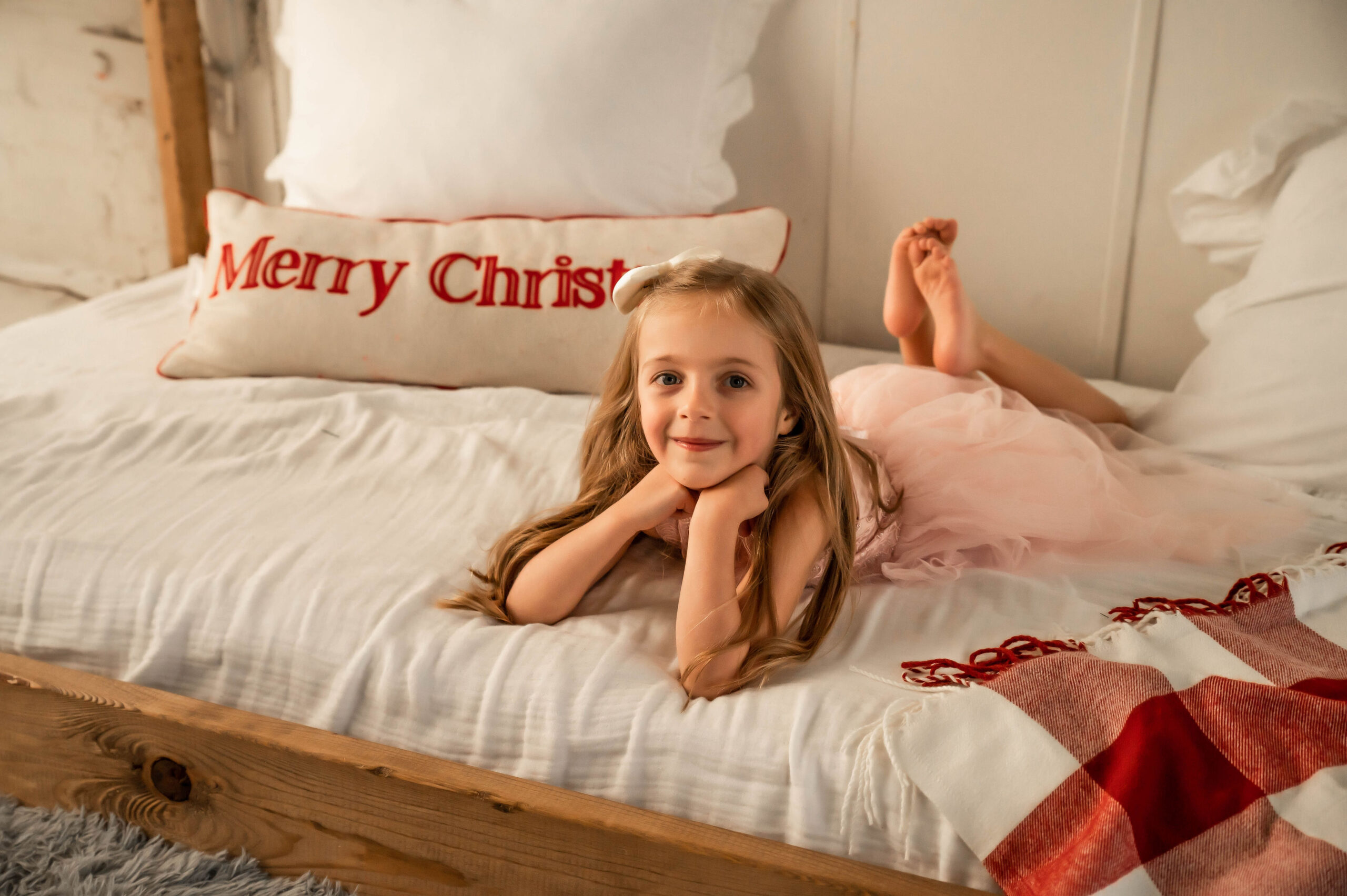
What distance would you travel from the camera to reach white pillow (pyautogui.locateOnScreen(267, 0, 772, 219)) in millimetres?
1468

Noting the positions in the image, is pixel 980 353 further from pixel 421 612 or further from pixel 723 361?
pixel 421 612

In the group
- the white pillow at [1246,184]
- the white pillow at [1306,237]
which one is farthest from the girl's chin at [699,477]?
the white pillow at [1246,184]

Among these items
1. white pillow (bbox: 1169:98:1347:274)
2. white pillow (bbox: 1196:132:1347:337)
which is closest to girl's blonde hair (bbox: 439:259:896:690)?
white pillow (bbox: 1196:132:1347:337)

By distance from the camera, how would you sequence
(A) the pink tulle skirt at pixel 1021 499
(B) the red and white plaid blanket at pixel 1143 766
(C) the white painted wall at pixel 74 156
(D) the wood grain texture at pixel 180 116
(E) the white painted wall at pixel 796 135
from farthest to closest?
1. (C) the white painted wall at pixel 74 156
2. (D) the wood grain texture at pixel 180 116
3. (E) the white painted wall at pixel 796 135
4. (A) the pink tulle skirt at pixel 1021 499
5. (B) the red and white plaid blanket at pixel 1143 766

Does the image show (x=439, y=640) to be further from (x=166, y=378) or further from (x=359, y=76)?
(x=359, y=76)

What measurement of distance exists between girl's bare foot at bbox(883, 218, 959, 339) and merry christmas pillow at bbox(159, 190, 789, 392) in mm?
177

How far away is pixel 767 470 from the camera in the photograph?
887 millimetres

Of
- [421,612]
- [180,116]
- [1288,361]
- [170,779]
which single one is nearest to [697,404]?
[421,612]

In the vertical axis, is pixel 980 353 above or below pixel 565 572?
above

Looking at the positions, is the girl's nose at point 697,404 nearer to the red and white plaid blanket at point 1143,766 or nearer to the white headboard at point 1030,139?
the red and white plaid blanket at point 1143,766

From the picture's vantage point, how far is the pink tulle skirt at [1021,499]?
3.20 feet

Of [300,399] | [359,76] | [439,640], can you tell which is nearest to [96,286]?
[359,76]

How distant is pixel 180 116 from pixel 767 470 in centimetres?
154

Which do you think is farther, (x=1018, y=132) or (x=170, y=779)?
(x=1018, y=132)
